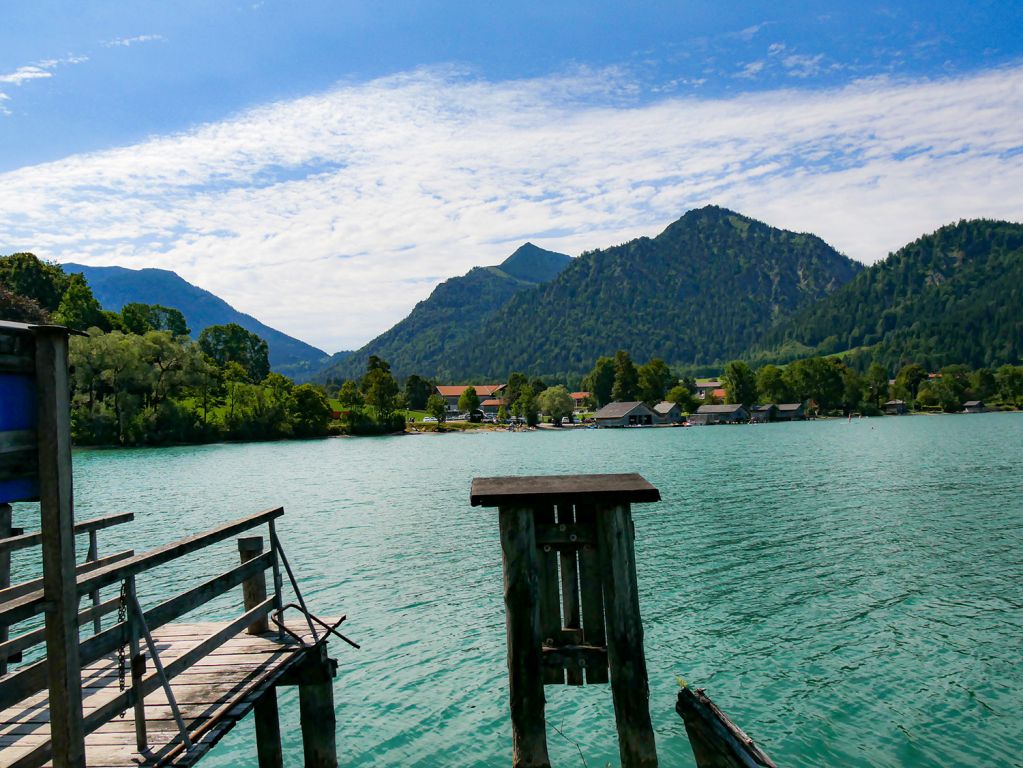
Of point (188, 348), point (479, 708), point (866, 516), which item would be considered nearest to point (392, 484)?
point (866, 516)

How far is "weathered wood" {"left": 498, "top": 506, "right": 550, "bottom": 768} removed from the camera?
7805 millimetres

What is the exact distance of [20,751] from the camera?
645 cm

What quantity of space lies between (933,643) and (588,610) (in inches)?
445

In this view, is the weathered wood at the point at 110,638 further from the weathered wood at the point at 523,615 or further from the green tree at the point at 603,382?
the green tree at the point at 603,382

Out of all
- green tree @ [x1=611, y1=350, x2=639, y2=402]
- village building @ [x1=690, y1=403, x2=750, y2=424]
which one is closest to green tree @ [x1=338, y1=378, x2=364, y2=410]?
green tree @ [x1=611, y1=350, x2=639, y2=402]

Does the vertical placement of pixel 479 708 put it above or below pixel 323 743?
below

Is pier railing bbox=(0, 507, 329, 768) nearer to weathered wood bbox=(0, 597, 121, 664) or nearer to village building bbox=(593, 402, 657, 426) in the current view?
weathered wood bbox=(0, 597, 121, 664)

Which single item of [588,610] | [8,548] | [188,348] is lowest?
[588,610]

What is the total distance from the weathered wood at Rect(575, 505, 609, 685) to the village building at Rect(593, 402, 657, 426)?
16719 cm

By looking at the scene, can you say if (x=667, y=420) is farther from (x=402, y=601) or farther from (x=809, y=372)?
(x=402, y=601)

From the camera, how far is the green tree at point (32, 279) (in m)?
114

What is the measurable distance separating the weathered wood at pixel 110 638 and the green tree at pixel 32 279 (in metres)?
127

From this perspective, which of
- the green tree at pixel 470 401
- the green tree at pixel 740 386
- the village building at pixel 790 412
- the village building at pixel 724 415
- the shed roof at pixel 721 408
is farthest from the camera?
the green tree at pixel 470 401

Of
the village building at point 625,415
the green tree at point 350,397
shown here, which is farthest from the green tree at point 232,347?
the village building at point 625,415
